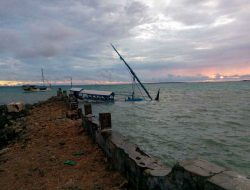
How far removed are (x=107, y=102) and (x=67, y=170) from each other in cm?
3666

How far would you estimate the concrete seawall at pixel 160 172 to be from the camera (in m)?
Answer: 3.01

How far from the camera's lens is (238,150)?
1111cm

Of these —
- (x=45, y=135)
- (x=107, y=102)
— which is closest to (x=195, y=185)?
(x=45, y=135)

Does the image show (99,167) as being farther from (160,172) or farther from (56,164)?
(160,172)

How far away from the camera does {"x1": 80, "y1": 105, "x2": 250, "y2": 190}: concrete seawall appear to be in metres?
3.01

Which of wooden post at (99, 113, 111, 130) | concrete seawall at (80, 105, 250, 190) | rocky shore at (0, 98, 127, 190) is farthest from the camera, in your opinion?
wooden post at (99, 113, 111, 130)

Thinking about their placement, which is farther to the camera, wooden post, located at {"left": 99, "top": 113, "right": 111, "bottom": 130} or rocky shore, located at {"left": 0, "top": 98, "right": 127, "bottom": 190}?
wooden post, located at {"left": 99, "top": 113, "right": 111, "bottom": 130}

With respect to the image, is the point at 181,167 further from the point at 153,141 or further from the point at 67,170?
the point at 153,141

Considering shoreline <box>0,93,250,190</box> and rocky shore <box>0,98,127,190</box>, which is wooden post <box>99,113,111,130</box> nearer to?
shoreline <box>0,93,250,190</box>

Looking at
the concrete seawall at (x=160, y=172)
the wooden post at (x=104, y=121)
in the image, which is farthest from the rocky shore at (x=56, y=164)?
the wooden post at (x=104, y=121)

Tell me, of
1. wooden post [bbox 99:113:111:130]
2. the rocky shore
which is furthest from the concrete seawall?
the rocky shore

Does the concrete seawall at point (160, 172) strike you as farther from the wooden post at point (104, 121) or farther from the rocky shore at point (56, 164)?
the rocky shore at point (56, 164)

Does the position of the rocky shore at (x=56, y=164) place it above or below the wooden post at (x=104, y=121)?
below

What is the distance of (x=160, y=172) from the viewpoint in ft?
13.8
